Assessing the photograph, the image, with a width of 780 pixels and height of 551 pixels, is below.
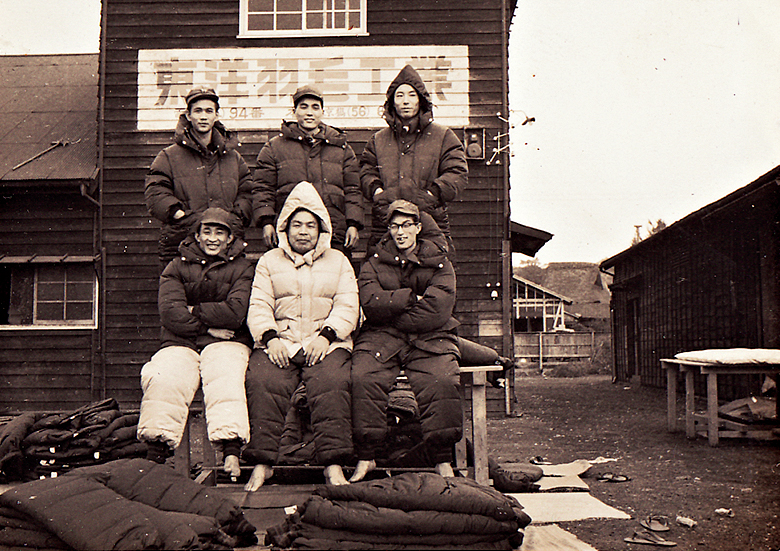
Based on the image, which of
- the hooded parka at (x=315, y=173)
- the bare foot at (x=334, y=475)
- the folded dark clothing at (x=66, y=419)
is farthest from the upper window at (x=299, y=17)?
the bare foot at (x=334, y=475)

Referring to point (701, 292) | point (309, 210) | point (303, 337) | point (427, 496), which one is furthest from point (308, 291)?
point (701, 292)

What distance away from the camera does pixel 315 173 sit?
509 centimetres

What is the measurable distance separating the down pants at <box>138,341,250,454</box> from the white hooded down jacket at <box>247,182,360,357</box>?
0.84ft

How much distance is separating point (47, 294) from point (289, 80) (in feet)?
15.2

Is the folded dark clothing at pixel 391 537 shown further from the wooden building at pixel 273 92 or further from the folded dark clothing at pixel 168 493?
the wooden building at pixel 273 92

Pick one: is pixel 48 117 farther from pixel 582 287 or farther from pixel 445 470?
pixel 582 287

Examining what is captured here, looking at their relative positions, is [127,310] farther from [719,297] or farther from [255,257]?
[719,297]

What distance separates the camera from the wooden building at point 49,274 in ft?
31.9

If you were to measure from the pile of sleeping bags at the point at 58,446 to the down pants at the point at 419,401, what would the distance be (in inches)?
71.0

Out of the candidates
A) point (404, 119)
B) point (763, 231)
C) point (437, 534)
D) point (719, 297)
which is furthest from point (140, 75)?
point (719, 297)

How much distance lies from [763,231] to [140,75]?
29.1ft

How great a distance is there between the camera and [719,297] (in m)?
11.9

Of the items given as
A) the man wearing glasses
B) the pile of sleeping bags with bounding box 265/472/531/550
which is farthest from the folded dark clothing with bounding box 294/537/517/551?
the man wearing glasses

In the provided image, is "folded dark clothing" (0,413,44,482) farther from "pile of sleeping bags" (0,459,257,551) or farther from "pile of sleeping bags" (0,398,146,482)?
"pile of sleeping bags" (0,459,257,551)
